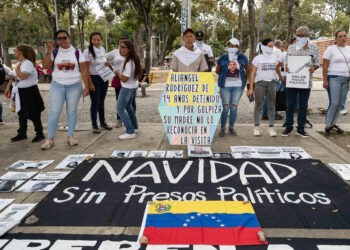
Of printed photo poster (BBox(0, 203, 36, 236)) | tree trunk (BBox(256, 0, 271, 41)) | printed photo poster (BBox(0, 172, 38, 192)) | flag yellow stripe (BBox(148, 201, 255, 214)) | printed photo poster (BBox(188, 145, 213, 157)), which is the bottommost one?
printed photo poster (BBox(0, 203, 36, 236))

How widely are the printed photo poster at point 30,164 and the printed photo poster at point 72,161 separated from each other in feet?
0.69

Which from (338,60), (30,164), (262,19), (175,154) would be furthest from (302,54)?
(262,19)

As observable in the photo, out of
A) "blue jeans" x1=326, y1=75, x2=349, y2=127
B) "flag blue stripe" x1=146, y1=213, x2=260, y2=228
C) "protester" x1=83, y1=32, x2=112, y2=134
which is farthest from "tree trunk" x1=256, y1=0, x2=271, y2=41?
"flag blue stripe" x1=146, y1=213, x2=260, y2=228

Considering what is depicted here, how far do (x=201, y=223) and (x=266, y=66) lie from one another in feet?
12.0

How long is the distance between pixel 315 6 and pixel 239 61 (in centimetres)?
5711

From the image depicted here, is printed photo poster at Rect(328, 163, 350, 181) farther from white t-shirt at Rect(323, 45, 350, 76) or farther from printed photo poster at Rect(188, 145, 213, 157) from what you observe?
white t-shirt at Rect(323, 45, 350, 76)

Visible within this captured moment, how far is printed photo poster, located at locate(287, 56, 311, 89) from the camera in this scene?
17.5 feet

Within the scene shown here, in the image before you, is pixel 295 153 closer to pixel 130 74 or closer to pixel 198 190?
pixel 198 190

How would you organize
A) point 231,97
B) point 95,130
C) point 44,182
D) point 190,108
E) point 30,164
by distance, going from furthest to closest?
1. point 95,130
2. point 231,97
3. point 190,108
4. point 30,164
5. point 44,182

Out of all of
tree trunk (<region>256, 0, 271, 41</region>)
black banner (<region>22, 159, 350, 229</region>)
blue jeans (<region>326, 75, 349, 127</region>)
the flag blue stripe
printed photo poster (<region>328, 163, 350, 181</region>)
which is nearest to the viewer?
the flag blue stripe

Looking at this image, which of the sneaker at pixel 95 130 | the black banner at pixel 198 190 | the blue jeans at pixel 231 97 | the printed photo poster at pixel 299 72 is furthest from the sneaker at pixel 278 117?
the sneaker at pixel 95 130

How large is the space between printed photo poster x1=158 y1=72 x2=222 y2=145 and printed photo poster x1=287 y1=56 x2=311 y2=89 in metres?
1.75

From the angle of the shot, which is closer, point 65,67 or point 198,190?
point 198,190

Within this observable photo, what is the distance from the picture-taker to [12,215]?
290 centimetres
